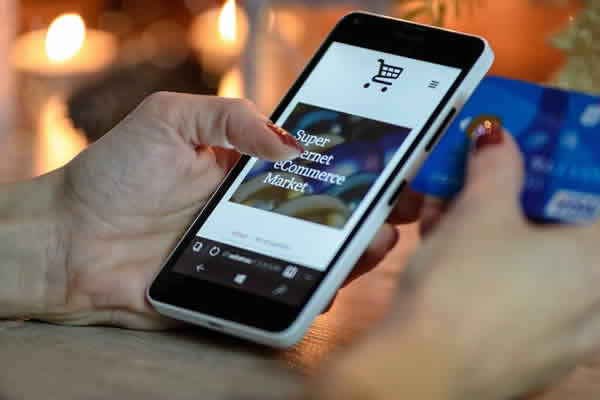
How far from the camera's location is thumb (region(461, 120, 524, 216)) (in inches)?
17.1

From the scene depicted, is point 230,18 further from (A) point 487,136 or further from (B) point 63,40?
(A) point 487,136

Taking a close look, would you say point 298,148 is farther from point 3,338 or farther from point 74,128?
point 74,128

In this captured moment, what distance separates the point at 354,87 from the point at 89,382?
283 mm

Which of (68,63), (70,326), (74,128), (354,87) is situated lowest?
(68,63)

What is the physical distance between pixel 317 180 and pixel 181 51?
1.62 m

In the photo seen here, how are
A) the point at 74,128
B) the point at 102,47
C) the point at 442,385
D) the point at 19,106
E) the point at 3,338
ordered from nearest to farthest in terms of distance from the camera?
the point at 442,385 → the point at 3,338 → the point at 74,128 → the point at 19,106 → the point at 102,47

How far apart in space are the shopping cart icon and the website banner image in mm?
34

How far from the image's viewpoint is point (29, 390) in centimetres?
46

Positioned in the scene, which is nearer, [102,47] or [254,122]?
[254,122]

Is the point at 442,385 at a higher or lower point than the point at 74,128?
higher

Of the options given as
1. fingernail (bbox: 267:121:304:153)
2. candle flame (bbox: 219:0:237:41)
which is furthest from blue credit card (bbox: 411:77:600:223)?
candle flame (bbox: 219:0:237:41)


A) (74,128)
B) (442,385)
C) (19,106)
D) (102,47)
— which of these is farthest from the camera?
(102,47)

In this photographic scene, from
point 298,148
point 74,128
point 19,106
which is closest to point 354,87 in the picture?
point 298,148

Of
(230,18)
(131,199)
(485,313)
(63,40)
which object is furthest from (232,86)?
(485,313)
